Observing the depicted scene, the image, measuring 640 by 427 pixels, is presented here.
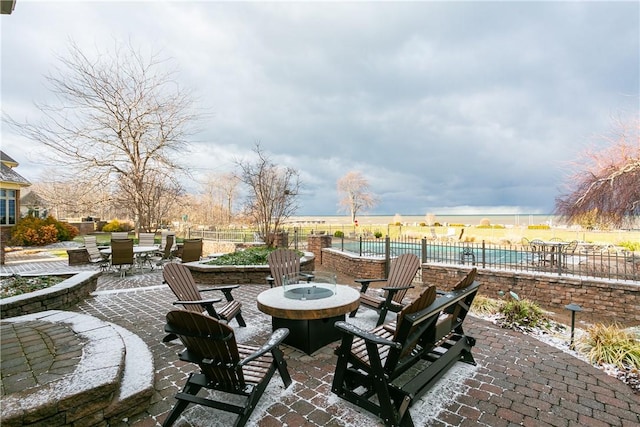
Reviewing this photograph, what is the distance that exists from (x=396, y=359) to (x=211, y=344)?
1274 millimetres

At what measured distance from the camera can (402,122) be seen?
2398 cm

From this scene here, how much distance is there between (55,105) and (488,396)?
59.9ft

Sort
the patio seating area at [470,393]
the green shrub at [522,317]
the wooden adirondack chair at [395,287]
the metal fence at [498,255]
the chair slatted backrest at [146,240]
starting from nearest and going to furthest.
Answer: the patio seating area at [470,393], the wooden adirondack chair at [395,287], the green shrub at [522,317], the metal fence at [498,255], the chair slatted backrest at [146,240]

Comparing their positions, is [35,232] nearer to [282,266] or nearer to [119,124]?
[119,124]

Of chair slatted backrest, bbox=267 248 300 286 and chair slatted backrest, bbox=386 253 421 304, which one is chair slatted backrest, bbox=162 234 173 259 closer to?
chair slatted backrest, bbox=267 248 300 286

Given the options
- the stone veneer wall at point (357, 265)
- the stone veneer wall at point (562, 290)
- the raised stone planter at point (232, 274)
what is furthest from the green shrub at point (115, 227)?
the stone veneer wall at point (562, 290)

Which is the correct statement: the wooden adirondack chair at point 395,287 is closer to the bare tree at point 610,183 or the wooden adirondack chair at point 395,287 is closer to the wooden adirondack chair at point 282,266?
the wooden adirondack chair at point 282,266

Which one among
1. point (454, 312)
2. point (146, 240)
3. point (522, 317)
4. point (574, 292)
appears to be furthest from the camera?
point (146, 240)

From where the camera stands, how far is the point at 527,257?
8.16 meters

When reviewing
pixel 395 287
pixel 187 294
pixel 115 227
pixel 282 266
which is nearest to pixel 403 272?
pixel 395 287

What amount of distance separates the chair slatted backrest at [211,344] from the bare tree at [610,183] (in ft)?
43.9

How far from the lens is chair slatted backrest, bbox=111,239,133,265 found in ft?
24.8

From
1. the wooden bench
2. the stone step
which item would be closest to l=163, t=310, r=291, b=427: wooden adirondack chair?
the stone step

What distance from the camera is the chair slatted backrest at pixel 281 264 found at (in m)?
4.73
